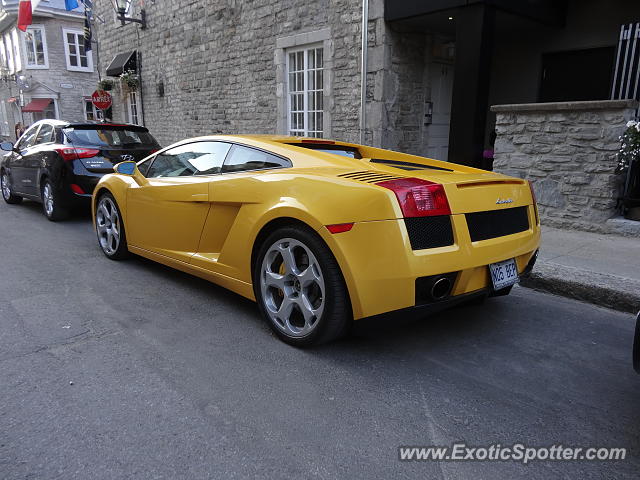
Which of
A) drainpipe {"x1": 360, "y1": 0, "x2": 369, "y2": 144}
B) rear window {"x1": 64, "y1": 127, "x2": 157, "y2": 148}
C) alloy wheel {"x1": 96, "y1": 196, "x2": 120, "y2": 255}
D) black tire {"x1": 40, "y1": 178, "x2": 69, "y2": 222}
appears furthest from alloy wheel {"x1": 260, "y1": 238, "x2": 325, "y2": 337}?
drainpipe {"x1": 360, "y1": 0, "x2": 369, "y2": 144}

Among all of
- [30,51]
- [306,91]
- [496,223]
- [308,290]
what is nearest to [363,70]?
[306,91]

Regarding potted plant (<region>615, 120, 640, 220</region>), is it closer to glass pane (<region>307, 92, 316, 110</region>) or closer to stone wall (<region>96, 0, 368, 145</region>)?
stone wall (<region>96, 0, 368, 145</region>)

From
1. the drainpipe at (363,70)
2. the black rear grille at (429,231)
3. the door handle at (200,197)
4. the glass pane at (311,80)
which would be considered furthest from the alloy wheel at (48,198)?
the black rear grille at (429,231)

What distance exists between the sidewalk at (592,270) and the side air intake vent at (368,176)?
90.7 inches

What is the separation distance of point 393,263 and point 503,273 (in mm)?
926

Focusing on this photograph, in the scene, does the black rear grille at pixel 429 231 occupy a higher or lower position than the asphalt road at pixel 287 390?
higher

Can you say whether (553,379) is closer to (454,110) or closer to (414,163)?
(414,163)

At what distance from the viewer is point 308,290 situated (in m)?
3.13

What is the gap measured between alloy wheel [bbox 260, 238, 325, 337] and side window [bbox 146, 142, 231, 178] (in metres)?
1.08

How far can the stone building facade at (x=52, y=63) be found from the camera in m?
30.0

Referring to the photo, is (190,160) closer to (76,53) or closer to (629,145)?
(629,145)

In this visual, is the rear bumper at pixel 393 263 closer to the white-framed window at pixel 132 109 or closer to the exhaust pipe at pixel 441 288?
the exhaust pipe at pixel 441 288

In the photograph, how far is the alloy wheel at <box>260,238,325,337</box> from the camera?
3.04 m

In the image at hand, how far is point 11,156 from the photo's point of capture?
345 inches
